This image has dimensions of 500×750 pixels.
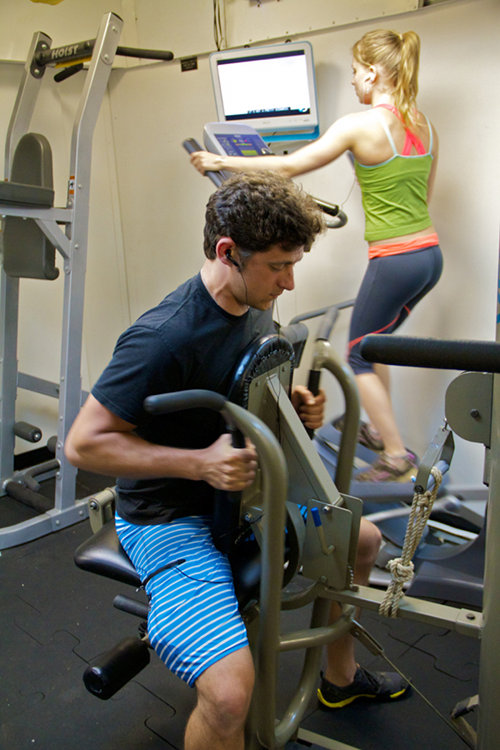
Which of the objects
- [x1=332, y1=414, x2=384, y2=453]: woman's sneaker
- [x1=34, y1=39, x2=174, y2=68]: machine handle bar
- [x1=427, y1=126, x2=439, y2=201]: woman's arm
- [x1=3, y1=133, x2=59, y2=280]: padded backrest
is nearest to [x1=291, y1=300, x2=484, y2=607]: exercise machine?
[x1=332, y1=414, x2=384, y2=453]: woman's sneaker

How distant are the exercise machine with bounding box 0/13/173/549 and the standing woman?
2.20ft

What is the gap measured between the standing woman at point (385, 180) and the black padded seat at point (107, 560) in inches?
45.5

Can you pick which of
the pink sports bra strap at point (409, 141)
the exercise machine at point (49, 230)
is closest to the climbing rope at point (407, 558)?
the pink sports bra strap at point (409, 141)

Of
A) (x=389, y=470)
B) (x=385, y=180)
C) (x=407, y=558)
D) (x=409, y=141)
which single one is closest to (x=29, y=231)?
(x=385, y=180)

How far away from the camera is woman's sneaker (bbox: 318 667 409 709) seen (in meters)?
1.65

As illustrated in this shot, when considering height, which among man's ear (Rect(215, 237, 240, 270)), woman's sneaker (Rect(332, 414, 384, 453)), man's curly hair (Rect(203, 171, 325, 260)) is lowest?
woman's sneaker (Rect(332, 414, 384, 453))

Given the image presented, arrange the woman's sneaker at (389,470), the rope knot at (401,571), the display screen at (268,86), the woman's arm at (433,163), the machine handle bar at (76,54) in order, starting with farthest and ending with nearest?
the display screen at (268,86), the machine handle bar at (76,54), the woman's sneaker at (389,470), the woman's arm at (433,163), the rope knot at (401,571)

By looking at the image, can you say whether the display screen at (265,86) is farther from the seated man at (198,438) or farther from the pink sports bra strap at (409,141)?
the seated man at (198,438)

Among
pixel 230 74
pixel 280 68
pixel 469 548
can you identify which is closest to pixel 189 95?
pixel 230 74

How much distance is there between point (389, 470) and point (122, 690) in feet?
4.32

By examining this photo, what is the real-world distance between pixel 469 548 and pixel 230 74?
2377 mm

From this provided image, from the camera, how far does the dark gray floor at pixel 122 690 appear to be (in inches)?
62.8

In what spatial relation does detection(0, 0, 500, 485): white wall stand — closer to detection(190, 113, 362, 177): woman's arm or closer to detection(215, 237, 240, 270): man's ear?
detection(190, 113, 362, 177): woman's arm

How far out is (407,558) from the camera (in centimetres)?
122
